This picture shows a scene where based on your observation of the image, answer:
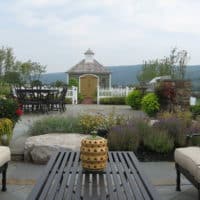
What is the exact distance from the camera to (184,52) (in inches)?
869

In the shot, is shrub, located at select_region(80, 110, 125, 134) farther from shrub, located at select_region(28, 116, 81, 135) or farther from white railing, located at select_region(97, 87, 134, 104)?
white railing, located at select_region(97, 87, 134, 104)

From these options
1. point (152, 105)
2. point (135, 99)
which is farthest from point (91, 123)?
point (135, 99)

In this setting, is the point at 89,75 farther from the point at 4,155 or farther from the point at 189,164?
the point at 189,164

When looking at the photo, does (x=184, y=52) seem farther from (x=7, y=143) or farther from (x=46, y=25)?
(x=7, y=143)

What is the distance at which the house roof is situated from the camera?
93.0ft

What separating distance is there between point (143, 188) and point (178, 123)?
3803 millimetres

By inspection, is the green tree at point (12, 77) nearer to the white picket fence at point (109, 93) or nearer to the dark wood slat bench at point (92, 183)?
the white picket fence at point (109, 93)

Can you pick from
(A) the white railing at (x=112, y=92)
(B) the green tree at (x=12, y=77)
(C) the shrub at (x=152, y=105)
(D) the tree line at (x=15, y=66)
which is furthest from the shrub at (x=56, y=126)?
(D) the tree line at (x=15, y=66)

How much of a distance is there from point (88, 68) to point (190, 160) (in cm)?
2468

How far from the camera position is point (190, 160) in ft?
13.9

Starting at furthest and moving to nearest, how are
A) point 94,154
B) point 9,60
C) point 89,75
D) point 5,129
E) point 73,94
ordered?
1. point 89,75
2. point 9,60
3. point 73,94
4. point 5,129
5. point 94,154

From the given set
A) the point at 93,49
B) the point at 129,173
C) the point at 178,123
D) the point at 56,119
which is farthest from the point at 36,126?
the point at 93,49

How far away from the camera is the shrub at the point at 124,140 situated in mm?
6531

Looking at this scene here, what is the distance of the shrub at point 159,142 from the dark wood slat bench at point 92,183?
2.44m
